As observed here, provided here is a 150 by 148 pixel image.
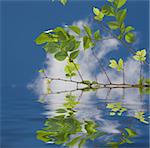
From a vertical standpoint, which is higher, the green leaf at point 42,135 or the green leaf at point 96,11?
the green leaf at point 96,11

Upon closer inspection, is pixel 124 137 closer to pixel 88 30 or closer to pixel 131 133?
pixel 131 133

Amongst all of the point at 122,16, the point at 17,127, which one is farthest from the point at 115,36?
the point at 17,127

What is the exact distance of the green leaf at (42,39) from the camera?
66 cm

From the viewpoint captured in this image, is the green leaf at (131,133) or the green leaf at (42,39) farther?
the green leaf at (131,133)

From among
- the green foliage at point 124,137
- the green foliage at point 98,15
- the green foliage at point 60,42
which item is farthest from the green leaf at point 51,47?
the green foliage at point 124,137

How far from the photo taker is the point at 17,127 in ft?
27.3

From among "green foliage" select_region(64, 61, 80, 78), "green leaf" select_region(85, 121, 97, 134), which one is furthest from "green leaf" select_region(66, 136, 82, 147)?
"green foliage" select_region(64, 61, 80, 78)

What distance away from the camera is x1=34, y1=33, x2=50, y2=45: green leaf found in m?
0.66

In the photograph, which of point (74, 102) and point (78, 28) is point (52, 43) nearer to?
point (78, 28)

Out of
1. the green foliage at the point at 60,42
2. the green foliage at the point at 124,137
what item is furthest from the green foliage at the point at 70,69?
the green foliage at the point at 124,137

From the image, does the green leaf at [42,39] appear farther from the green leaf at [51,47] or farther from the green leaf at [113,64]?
the green leaf at [113,64]

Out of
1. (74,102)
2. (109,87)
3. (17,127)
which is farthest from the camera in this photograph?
(17,127)

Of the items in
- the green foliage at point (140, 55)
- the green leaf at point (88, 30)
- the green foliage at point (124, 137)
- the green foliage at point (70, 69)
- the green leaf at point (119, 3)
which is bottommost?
the green foliage at point (124, 137)

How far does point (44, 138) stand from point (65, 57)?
0.17m
